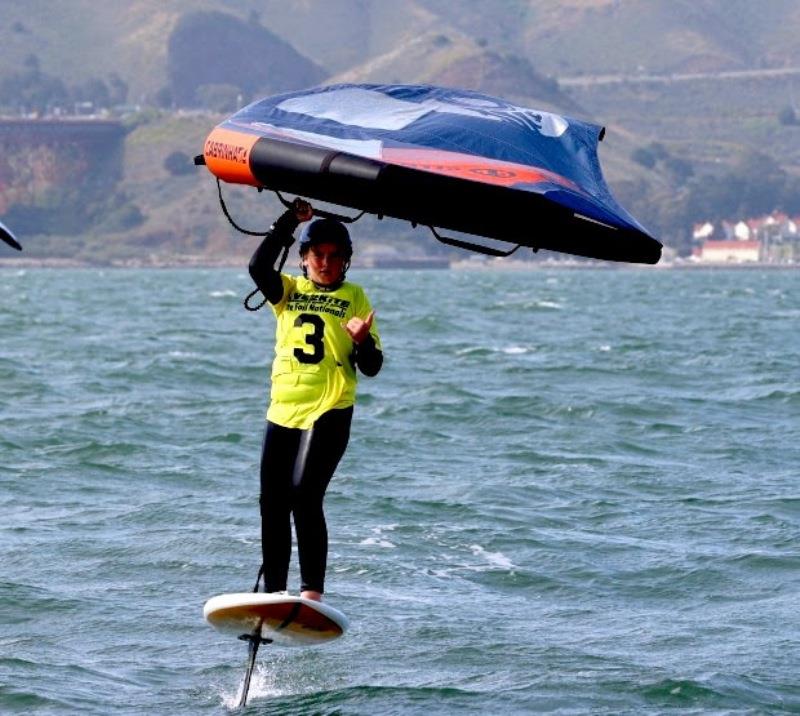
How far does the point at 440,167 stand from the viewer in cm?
920

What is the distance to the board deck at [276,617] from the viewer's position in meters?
9.21

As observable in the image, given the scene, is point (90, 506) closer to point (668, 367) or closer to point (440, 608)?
point (440, 608)

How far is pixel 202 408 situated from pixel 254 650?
16.2m

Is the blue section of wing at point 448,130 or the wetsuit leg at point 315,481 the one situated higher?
the blue section of wing at point 448,130

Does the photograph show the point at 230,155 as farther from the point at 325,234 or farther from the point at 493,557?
the point at 493,557

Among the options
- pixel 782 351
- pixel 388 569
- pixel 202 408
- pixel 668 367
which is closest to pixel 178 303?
pixel 782 351

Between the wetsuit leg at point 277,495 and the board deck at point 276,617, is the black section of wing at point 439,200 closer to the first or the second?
the wetsuit leg at point 277,495

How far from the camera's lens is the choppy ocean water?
10367 mm

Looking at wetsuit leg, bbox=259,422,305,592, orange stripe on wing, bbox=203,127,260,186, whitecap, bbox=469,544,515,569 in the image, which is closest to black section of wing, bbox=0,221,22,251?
orange stripe on wing, bbox=203,127,260,186

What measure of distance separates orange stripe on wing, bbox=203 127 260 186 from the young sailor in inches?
12.0

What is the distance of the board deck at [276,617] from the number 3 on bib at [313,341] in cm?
110

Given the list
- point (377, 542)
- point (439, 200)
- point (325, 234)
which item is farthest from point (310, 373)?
point (377, 542)

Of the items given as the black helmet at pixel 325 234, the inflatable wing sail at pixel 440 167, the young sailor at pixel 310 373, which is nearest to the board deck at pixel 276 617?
the young sailor at pixel 310 373

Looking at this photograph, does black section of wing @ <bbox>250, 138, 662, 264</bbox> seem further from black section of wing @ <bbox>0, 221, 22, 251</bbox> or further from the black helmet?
black section of wing @ <bbox>0, 221, 22, 251</bbox>
